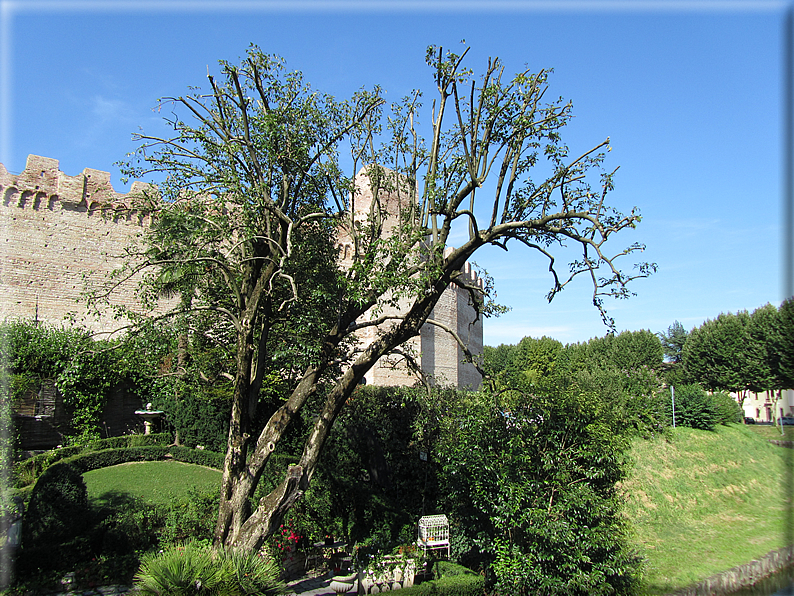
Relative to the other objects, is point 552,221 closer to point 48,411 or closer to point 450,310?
point 48,411

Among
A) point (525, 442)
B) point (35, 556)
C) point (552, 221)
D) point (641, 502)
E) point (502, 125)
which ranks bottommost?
point (641, 502)

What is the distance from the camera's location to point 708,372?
33844mm

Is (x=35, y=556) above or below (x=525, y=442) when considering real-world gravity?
below

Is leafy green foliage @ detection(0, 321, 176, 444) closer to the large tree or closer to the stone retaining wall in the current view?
the large tree

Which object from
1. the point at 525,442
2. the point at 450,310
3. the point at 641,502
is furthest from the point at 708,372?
the point at 525,442

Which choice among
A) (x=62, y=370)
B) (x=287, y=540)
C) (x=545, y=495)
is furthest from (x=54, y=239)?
(x=545, y=495)

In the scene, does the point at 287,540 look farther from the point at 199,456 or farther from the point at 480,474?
the point at 199,456

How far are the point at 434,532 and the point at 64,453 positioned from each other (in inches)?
426

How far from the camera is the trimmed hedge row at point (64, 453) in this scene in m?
11.5

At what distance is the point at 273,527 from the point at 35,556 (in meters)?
3.71

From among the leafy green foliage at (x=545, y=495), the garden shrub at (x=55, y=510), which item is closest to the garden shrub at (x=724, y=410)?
the leafy green foliage at (x=545, y=495)

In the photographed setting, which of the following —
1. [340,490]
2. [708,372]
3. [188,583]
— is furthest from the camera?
[708,372]

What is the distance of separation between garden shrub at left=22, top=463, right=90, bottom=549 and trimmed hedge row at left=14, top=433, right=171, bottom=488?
4.23m

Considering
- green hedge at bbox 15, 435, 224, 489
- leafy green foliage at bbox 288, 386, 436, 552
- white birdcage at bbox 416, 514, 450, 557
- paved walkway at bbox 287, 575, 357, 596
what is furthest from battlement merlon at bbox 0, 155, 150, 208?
white birdcage at bbox 416, 514, 450, 557
